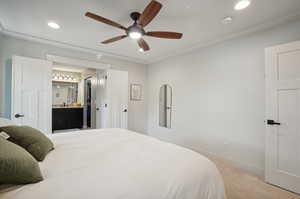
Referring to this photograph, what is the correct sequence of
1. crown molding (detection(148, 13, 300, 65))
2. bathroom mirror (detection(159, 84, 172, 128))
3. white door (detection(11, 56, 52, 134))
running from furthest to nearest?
1. bathroom mirror (detection(159, 84, 172, 128))
2. white door (detection(11, 56, 52, 134))
3. crown molding (detection(148, 13, 300, 65))

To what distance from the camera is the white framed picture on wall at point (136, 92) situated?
180 inches

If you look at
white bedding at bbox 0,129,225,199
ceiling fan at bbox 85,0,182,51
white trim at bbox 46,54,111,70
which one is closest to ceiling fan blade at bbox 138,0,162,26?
ceiling fan at bbox 85,0,182,51

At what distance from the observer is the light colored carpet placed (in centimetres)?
185

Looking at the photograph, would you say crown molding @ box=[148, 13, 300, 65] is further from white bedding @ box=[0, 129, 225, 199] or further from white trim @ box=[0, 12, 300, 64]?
white bedding @ box=[0, 129, 225, 199]

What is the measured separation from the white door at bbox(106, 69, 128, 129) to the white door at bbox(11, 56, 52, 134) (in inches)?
53.7

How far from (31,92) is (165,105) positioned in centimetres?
319

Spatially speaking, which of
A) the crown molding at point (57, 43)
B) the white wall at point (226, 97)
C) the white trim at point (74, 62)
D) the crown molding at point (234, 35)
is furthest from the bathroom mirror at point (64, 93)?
the white wall at point (226, 97)

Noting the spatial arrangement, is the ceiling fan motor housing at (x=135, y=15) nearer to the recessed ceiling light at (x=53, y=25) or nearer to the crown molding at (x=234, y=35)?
the recessed ceiling light at (x=53, y=25)

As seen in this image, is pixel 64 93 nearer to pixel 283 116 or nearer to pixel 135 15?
pixel 135 15

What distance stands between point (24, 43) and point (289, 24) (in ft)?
15.8

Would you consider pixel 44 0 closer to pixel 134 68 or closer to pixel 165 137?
pixel 134 68

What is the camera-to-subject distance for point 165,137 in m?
4.23

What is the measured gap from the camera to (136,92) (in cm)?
466

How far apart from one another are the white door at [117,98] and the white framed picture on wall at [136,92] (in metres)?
0.36
